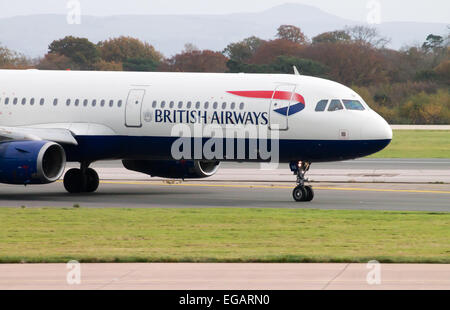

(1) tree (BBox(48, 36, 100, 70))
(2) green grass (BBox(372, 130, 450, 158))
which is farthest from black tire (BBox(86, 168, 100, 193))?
(1) tree (BBox(48, 36, 100, 70))

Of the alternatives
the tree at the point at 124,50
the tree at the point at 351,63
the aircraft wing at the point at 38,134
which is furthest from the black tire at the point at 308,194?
the tree at the point at 124,50

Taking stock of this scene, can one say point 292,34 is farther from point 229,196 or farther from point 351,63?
point 229,196

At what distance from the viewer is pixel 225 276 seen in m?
13.8

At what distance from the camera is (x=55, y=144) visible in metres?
27.2

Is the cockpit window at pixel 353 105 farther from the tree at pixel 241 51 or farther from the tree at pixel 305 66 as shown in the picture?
the tree at pixel 241 51

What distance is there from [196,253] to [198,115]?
38.8 ft

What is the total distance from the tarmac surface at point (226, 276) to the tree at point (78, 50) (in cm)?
11006

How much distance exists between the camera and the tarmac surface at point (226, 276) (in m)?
13.0

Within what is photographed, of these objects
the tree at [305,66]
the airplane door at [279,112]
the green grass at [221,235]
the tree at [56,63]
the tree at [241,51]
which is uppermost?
the tree at [241,51]

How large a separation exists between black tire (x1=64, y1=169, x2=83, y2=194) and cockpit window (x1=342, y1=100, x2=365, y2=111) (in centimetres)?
869

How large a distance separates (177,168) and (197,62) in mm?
102401

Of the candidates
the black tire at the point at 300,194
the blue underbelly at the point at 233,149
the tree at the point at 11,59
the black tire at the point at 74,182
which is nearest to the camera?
the blue underbelly at the point at 233,149

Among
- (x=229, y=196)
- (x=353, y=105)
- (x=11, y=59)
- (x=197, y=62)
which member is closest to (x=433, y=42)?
(x=197, y=62)
